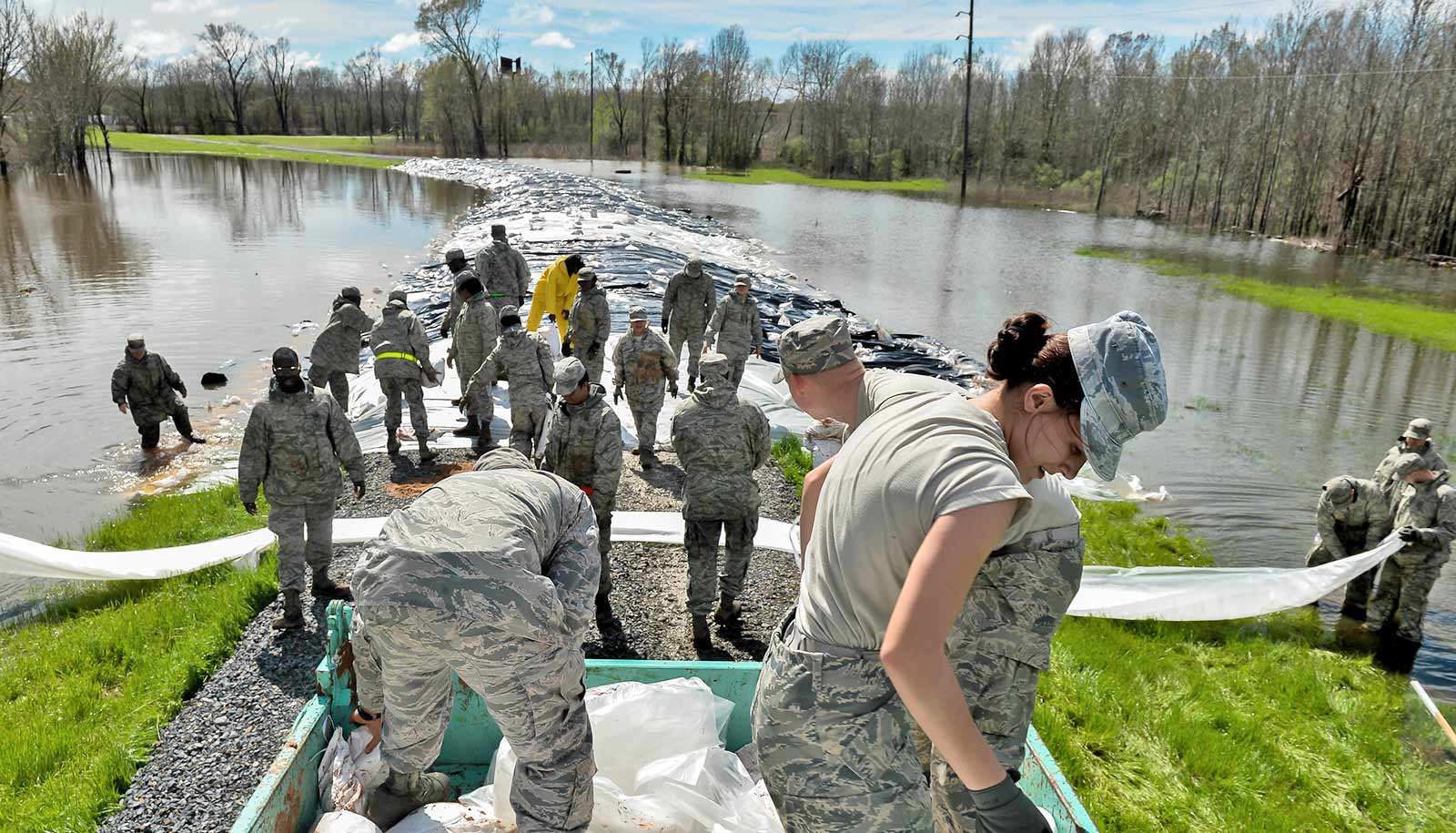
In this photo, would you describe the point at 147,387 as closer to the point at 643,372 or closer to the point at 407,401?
the point at 407,401

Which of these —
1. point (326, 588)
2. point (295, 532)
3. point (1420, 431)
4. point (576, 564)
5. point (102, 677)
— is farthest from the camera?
point (1420, 431)

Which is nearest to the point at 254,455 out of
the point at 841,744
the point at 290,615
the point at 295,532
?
the point at 295,532

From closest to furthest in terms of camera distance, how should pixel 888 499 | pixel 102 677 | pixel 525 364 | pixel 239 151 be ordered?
pixel 888 499 < pixel 102 677 < pixel 525 364 < pixel 239 151

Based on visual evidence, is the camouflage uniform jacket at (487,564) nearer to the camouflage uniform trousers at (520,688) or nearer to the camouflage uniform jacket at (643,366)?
the camouflage uniform trousers at (520,688)

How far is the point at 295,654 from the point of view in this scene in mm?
5078

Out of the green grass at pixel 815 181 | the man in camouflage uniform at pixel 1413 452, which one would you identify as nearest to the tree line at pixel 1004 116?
the green grass at pixel 815 181

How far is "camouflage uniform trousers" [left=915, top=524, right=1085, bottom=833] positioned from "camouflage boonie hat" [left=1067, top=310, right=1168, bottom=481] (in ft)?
1.25

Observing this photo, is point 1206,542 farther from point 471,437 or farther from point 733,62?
point 733,62

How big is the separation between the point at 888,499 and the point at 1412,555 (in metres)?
6.90

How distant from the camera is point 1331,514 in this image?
6977 mm

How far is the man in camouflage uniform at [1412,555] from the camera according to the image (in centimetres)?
631

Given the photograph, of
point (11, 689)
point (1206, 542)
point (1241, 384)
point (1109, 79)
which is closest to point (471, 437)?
point (11, 689)

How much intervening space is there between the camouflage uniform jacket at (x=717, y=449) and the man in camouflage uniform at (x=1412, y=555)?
5.13 m

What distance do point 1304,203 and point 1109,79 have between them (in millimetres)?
27674
